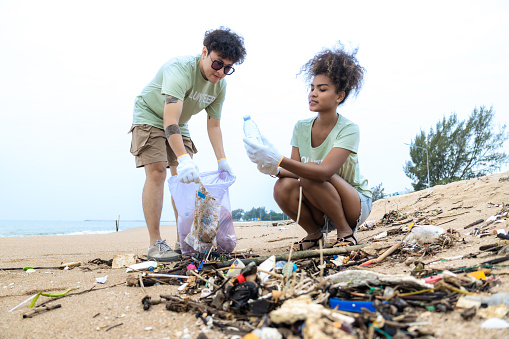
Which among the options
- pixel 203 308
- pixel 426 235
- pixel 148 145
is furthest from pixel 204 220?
pixel 426 235

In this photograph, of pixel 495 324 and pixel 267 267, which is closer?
pixel 495 324

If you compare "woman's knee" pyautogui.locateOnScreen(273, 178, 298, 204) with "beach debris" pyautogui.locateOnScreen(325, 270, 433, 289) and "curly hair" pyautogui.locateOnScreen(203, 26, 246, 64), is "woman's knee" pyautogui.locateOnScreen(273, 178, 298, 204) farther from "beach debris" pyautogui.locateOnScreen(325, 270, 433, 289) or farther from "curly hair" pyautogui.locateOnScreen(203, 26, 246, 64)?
"beach debris" pyautogui.locateOnScreen(325, 270, 433, 289)

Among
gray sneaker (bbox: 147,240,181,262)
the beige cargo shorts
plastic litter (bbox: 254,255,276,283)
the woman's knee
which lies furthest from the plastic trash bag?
plastic litter (bbox: 254,255,276,283)

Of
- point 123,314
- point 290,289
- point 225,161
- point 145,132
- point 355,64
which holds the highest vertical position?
point 355,64

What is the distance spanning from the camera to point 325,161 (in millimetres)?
2477

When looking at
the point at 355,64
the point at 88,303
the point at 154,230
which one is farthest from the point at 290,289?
the point at 355,64

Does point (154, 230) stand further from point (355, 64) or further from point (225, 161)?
point (355, 64)

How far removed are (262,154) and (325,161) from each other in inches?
19.3

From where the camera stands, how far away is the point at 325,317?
111 centimetres

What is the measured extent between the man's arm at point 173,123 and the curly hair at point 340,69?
1.23 metres

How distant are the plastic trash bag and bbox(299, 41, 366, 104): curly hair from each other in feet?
3.99

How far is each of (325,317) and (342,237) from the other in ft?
5.29

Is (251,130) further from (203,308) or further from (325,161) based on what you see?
(203,308)

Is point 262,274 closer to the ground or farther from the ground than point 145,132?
closer to the ground
